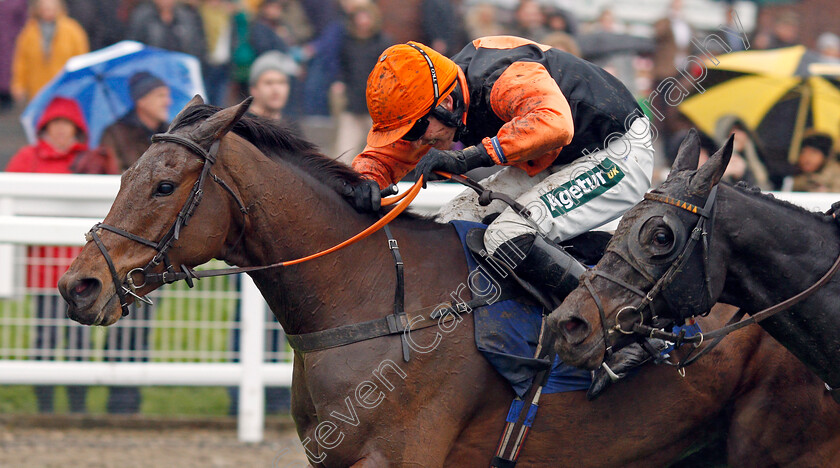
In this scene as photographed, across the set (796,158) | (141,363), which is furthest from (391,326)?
(796,158)

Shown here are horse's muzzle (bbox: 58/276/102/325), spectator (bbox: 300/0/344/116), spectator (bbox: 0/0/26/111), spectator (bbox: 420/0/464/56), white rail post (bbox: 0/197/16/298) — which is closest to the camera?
horse's muzzle (bbox: 58/276/102/325)

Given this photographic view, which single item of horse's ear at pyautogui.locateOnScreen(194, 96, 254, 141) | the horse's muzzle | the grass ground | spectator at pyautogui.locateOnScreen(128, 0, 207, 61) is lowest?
the grass ground

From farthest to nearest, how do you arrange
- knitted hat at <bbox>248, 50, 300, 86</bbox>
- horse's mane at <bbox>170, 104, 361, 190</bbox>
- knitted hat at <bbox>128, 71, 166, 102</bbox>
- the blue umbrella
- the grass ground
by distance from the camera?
knitted hat at <bbox>248, 50, 300, 86</bbox>
the blue umbrella
knitted hat at <bbox>128, 71, 166, 102</bbox>
the grass ground
horse's mane at <bbox>170, 104, 361, 190</bbox>

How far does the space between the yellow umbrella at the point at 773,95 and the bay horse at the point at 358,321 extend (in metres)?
4.04

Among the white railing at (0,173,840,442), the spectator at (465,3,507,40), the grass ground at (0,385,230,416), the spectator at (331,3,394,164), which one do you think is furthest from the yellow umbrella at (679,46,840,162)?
the grass ground at (0,385,230,416)

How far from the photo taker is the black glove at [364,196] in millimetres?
3213

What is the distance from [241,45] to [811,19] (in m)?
6.01

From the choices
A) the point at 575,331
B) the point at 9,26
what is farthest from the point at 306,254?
the point at 9,26

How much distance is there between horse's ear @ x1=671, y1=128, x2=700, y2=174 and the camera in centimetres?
294

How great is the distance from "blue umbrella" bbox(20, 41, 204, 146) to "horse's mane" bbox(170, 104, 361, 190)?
11.2 ft

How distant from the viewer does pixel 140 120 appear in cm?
632

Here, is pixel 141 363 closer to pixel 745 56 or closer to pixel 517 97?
pixel 517 97

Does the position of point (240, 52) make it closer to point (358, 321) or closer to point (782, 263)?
point (358, 321)

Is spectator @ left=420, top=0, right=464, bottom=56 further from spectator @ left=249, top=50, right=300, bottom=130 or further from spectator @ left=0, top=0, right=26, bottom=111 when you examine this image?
spectator @ left=0, top=0, right=26, bottom=111
